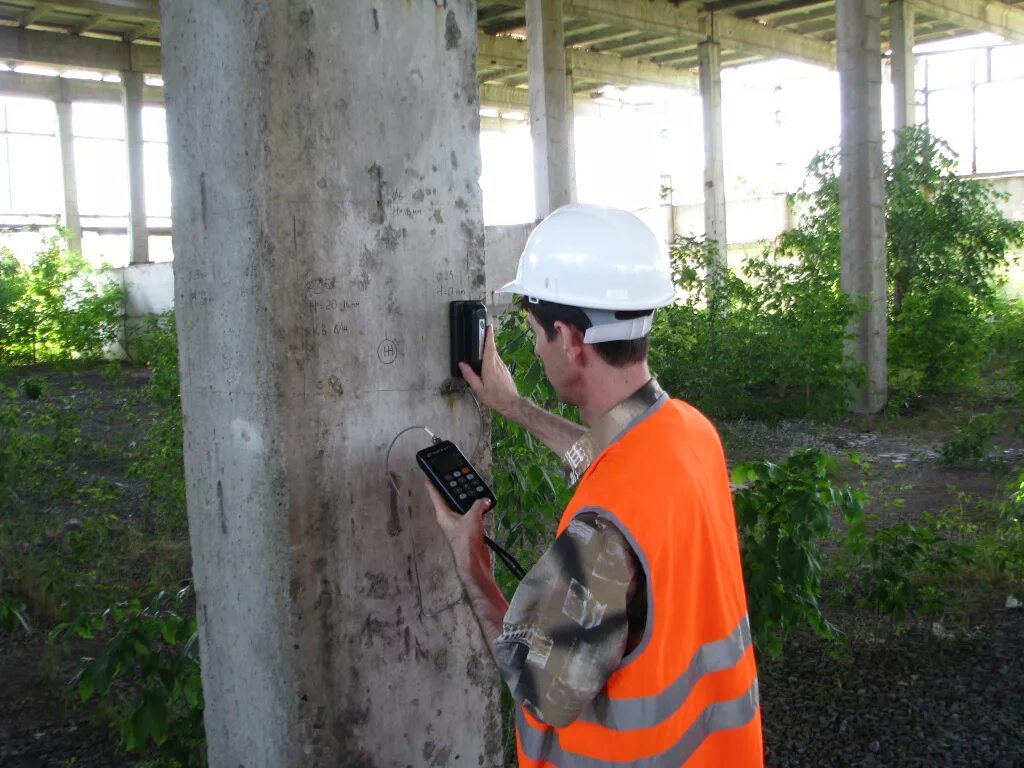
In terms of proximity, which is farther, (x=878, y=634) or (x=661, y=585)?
(x=878, y=634)

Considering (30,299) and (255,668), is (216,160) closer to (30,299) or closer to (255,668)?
(255,668)

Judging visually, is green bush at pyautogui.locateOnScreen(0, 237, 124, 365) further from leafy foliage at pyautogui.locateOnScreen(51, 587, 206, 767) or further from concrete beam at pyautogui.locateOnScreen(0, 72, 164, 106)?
leafy foliage at pyautogui.locateOnScreen(51, 587, 206, 767)

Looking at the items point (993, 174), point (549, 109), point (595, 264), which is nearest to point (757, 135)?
point (993, 174)

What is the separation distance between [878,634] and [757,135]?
32.3 meters

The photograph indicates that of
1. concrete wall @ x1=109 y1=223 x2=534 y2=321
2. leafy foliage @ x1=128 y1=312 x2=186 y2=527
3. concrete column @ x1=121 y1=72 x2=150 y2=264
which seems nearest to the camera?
leafy foliage @ x1=128 y1=312 x2=186 y2=527

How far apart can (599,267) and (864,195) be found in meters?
12.0

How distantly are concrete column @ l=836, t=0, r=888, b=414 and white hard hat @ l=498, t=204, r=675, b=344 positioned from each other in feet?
37.9

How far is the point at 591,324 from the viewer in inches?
75.2

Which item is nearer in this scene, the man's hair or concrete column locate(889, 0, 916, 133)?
the man's hair

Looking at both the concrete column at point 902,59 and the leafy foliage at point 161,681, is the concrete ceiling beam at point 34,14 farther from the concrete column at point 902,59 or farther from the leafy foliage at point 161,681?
the leafy foliage at point 161,681

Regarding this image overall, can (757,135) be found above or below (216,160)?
above

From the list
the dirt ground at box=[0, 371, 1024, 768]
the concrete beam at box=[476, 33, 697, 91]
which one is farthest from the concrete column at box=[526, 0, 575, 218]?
the dirt ground at box=[0, 371, 1024, 768]

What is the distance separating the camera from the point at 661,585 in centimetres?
168

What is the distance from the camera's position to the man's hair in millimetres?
1913
